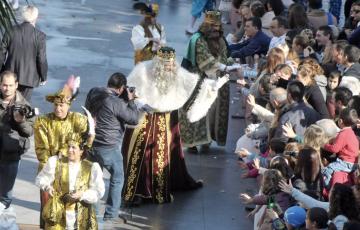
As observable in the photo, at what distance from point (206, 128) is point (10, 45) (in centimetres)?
273

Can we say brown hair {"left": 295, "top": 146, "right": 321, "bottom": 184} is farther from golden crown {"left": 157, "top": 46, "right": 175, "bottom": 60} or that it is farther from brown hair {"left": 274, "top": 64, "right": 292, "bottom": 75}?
brown hair {"left": 274, "top": 64, "right": 292, "bottom": 75}

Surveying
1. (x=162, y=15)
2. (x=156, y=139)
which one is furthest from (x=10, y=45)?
(x=162, y=15)

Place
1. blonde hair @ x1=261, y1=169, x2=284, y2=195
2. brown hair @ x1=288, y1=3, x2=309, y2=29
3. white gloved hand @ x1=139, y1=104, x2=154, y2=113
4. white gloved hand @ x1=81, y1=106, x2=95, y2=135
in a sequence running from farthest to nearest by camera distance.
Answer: brown hair @ x1=288, y1=3, x2=309, y2=29 < white gloved hand @ x1=139, y1=104, x2=154, y2=113 < white gloved hand @ x1=81, y1=106, x2=95, y2=135 < blonde hair @ x1=261, y1=169, x2=284, y2=195

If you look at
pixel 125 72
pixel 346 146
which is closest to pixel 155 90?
pixel 346 146

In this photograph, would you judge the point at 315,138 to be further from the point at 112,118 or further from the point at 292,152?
the point at 112,118

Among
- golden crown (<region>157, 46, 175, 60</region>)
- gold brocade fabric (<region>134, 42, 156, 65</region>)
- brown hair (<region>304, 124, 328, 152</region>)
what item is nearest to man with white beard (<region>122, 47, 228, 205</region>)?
golden crown (<region>157, 46, 175, 60</region>)

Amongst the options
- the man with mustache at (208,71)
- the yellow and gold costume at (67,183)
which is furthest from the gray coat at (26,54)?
the yellow and gold costume at (67,183)

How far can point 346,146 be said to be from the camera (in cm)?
988

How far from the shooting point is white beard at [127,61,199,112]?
1109cm

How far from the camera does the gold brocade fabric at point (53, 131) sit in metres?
9.75

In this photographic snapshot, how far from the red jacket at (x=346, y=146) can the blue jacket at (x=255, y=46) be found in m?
5.21

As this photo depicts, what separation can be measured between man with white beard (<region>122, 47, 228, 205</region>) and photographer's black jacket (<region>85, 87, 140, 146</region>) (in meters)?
0.51

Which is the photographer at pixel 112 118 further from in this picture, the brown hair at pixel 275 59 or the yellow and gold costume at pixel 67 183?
the brown hair at pixel 275 59

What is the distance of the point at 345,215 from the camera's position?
26.9 ft
